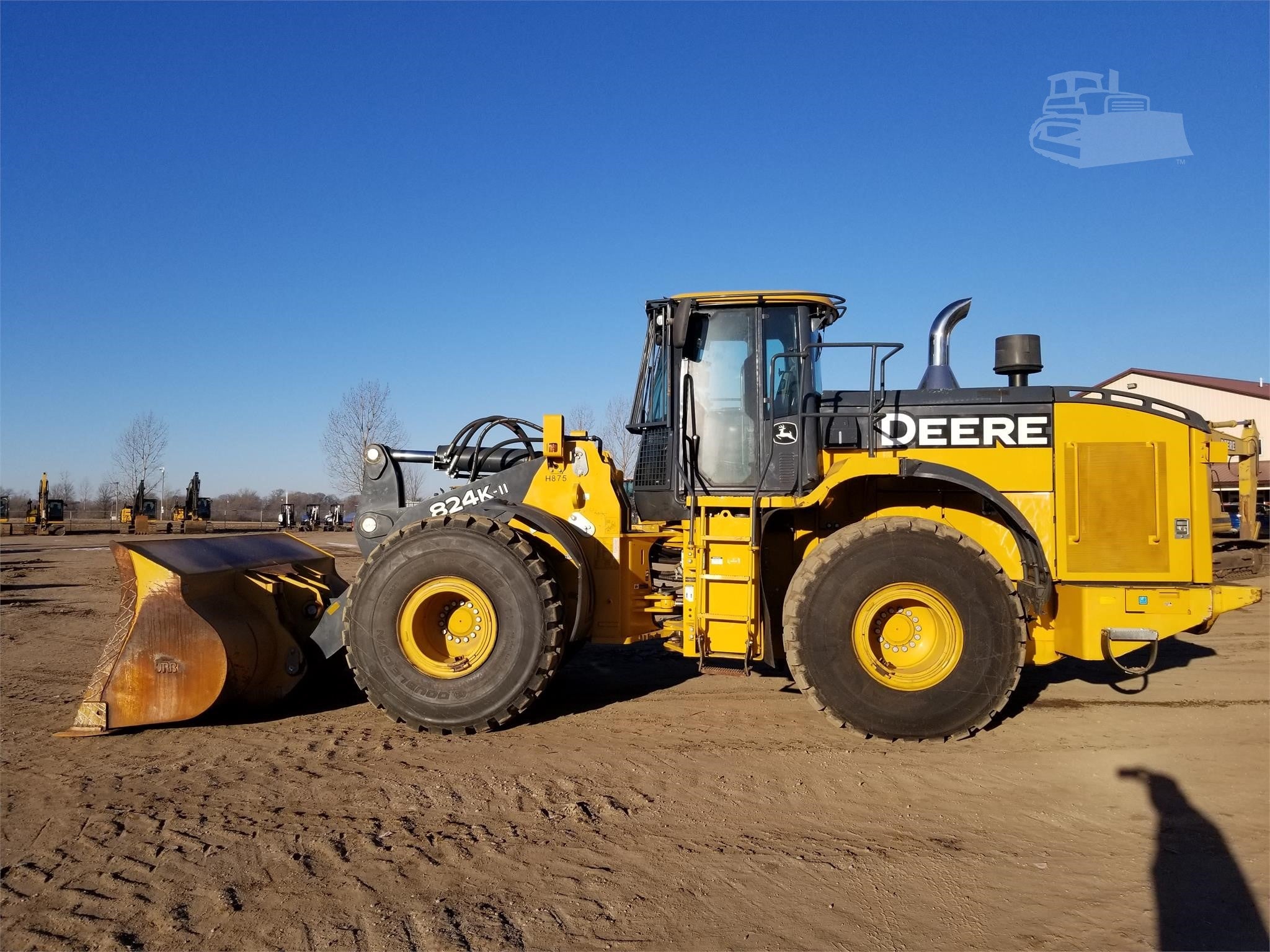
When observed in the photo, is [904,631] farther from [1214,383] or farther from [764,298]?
[1214,383]

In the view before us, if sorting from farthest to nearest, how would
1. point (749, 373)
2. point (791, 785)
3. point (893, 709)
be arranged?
point (749, 373) → point (893, 709) → point (791, 785)

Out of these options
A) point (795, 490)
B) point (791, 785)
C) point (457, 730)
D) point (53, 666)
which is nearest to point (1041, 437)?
point (795, 490)

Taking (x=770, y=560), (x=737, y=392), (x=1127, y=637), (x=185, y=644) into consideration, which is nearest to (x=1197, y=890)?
(x=1127, y=637)

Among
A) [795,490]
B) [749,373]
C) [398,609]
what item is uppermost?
[749,373]

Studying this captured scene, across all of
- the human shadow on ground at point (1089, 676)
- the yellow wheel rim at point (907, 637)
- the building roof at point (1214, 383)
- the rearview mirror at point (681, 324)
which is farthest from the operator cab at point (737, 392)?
the building roof at point (1214, 383)

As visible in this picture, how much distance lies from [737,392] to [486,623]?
2.47 metres

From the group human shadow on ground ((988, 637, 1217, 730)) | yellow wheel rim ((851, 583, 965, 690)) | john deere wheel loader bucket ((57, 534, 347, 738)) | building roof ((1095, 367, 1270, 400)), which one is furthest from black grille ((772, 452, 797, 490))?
building roof ((1095, 367, 1270, 400))

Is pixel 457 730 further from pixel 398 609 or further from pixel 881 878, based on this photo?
pixel 881 878

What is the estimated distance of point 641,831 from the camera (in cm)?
416

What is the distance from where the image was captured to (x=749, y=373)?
6348 mm

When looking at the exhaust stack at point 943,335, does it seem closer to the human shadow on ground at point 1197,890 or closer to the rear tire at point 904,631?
the rear tire at point 904,631

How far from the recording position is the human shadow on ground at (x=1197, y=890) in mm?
3186

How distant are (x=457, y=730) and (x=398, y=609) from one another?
923mm

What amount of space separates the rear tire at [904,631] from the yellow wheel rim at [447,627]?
2082 mm
